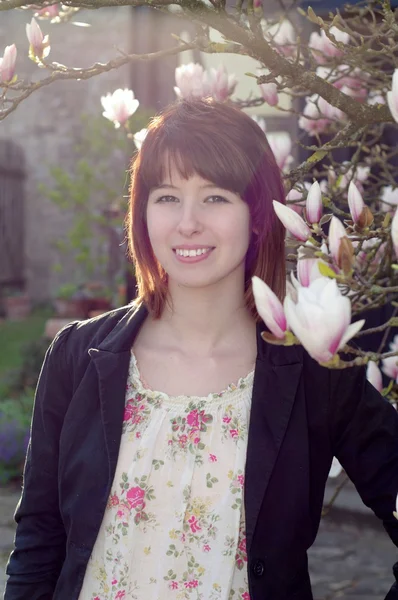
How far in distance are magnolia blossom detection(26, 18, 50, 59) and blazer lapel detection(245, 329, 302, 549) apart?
94 centimetres

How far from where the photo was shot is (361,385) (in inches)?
78.6

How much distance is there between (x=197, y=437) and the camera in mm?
2025

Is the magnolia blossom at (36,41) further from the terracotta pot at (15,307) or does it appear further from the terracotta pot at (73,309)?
the terracotta pot at (15,307)

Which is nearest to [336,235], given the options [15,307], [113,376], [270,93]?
[113,376]

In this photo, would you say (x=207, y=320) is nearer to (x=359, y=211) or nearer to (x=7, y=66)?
(x=359, y=211)

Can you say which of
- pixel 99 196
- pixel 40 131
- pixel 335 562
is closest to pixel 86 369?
pixel 335 562

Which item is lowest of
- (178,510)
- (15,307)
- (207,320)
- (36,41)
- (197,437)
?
(15,307)

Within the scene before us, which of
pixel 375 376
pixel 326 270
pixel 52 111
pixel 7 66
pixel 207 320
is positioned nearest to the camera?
pixel 326 270

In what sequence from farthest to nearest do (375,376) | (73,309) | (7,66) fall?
(73,309) → (375,376) → (7,66)

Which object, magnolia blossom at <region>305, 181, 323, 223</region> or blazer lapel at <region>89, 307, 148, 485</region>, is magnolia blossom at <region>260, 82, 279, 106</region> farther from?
magnolia blossom at <region>305, 181, 323, 223</region>

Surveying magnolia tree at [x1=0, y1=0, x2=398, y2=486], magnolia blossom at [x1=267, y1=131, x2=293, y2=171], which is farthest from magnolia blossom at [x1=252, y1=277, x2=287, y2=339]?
magnolia blossom at [x1=267, y1=131, x2=293, y2=171]

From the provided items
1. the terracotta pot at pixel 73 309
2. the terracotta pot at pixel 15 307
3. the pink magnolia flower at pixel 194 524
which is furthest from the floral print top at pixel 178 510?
the terracotta pot at pixel 15 307

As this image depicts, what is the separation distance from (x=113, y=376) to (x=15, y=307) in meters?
10.9

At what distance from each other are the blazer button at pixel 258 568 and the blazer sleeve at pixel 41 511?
1.58ft
